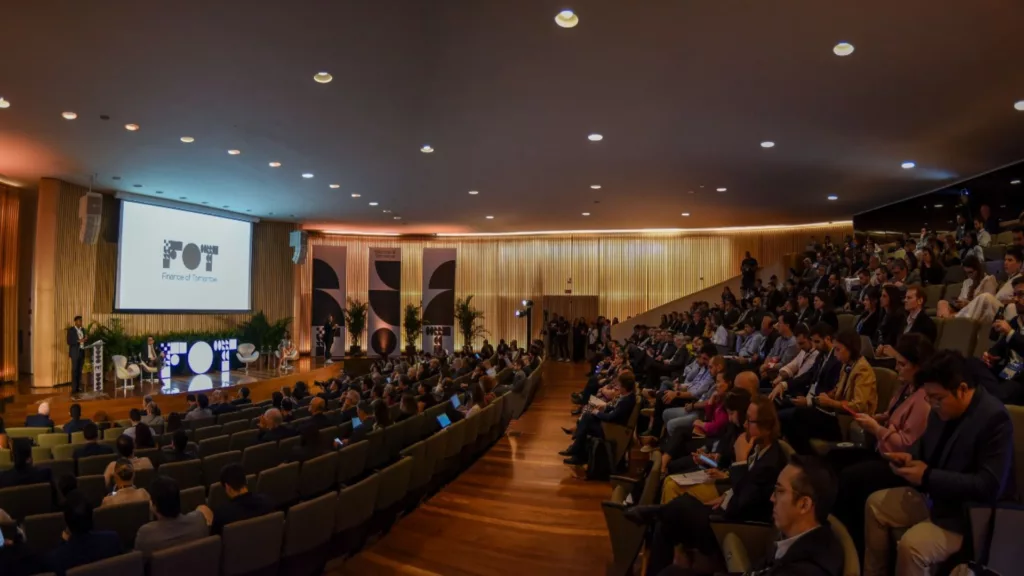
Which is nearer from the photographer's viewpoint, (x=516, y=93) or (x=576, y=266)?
(x=516, y=93)

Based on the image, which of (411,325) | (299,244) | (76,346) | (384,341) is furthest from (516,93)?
(384,341)

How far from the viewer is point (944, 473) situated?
2543mm

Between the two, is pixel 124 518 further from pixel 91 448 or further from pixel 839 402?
pixel 839 402

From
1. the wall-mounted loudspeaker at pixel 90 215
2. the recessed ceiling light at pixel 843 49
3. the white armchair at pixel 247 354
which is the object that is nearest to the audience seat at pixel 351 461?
the recessed ceiling light at pixel 843 49

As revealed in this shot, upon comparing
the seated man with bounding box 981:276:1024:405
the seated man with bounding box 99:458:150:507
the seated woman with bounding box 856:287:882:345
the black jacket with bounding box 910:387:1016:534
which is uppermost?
the seated woman with bounding box 856:287:882:345

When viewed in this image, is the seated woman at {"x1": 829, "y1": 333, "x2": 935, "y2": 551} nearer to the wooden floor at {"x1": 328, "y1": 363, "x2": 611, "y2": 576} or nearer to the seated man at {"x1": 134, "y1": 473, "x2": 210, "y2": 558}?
the wooden floor at {"x1": 328, "y1": 363, "x2": 611, "y2": 576}

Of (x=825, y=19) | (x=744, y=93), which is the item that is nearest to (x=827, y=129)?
(x=744, y=93)

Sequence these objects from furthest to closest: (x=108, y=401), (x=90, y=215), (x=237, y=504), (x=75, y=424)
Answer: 1. (x=108, y=401)
2. (x=90, y=215)
3. (x=75, y=424)
4. (x=237, y=504)

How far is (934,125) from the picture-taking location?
843 centimetres

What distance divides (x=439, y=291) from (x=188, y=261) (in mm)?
8444

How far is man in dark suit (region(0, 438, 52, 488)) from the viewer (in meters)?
4.49

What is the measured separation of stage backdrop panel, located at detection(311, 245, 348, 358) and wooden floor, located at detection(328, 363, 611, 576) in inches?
576

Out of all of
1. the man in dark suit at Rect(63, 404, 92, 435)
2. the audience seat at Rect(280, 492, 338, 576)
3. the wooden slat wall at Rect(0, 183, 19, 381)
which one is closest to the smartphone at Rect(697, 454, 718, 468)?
the audience seat at Rect(280, 492, 338, 576)

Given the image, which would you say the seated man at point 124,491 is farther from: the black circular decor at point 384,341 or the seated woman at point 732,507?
the black circular decor at point 384,341
